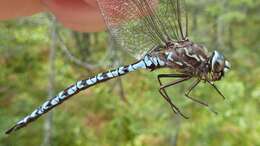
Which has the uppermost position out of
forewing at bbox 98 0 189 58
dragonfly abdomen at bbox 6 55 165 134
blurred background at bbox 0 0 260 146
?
forewing at bbox 98 0 189 58

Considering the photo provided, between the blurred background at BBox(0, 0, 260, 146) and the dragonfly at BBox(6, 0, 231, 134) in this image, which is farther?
the blurred background at BBox(0, 0, 260, 146)

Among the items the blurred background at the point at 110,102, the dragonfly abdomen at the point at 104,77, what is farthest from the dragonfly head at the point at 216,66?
the blurred background at the point at 110,102

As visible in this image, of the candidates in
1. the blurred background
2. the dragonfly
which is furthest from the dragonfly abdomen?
the blurred background

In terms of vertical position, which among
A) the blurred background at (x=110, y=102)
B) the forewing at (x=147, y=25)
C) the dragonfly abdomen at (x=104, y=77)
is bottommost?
the blurred background at (x=110, y=102)

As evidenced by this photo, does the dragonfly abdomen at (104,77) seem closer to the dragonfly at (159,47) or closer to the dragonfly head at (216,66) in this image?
the dragonfly at (159,47)

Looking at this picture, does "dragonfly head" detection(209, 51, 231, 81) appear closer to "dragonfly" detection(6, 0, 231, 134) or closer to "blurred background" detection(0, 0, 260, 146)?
"dragonfly" detection(6, 0, 231, 134)

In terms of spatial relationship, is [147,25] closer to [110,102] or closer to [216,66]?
[216,66]

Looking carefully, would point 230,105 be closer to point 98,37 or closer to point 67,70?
point 67,70
